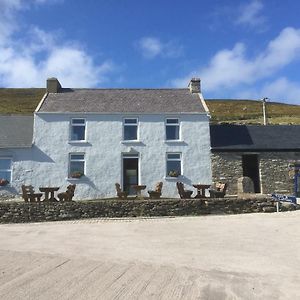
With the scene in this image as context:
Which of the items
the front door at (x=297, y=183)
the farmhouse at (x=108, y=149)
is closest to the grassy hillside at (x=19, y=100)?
the farmhouse at (x=108, y=149)

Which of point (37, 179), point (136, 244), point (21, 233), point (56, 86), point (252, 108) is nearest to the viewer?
point (136, 244)

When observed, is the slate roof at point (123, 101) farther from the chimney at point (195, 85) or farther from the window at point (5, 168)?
the window at point (5, 168)

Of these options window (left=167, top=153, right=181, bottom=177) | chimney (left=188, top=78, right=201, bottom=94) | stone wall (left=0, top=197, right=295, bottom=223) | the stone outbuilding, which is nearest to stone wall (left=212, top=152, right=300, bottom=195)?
the stone outbuilding

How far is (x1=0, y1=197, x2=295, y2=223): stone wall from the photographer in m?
18.1

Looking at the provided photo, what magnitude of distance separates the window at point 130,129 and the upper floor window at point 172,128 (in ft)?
6.70

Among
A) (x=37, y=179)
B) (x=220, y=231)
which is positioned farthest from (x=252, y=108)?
(x=220, y=231)

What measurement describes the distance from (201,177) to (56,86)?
1197 cm

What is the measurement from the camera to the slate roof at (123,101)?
24.8 metres

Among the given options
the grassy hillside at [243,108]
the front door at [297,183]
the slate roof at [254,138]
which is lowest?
the front door at [297,183]

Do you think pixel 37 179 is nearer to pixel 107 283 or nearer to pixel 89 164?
pixel 89 164

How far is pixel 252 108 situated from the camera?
280 feet

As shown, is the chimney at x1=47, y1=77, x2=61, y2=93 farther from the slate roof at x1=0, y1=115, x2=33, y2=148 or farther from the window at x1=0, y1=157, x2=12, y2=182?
the window at x1=0, y1=157, x2=12, y2=182

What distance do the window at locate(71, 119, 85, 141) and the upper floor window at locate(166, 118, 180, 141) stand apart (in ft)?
17.6

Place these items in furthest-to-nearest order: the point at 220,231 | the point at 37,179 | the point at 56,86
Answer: the point at 56,86 < the point at 37,179 < the point at 220,231
